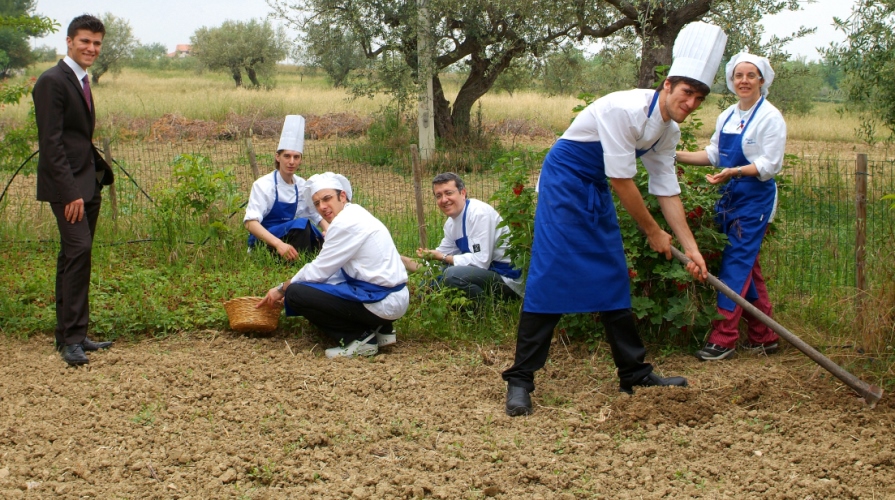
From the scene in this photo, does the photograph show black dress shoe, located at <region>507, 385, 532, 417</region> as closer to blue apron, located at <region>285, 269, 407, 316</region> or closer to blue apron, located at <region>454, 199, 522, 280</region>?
blue apron, located at <region>285, 269, 407, 316</region>

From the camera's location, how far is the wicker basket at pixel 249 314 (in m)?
5.42

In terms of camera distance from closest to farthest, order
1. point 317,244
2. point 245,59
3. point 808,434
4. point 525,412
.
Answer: point 808,434 → point 525,412 → point 317,244 → point 245,59

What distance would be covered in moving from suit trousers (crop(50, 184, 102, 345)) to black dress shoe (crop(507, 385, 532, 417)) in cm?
265

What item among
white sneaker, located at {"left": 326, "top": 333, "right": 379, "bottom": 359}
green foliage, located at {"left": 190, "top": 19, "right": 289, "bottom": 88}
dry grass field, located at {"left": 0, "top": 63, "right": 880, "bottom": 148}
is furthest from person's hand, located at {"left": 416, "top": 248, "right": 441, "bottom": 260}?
green foliage, located at {"left": 190, "top": 19, "right": 289, "bottom": 88}

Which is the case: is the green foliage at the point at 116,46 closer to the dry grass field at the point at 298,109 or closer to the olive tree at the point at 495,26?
the dry grass field at the point at 298,109

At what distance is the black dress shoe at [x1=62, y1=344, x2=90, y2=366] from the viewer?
505cm

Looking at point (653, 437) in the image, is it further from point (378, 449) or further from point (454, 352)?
point (454, 352)

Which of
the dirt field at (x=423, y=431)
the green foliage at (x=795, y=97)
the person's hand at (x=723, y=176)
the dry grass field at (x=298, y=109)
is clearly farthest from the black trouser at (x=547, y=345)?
the green foliage at (x=795, y=97)

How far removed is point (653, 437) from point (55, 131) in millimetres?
3726

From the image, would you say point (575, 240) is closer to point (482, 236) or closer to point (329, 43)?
point (482, 236)

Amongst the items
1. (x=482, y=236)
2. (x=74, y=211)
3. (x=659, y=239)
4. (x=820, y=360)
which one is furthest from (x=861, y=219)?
(x=74, y=211)

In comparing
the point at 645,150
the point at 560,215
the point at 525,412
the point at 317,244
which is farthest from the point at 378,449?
the point at 317,244

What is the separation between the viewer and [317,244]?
22.2ft

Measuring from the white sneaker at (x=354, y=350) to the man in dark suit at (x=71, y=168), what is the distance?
1491 mm
